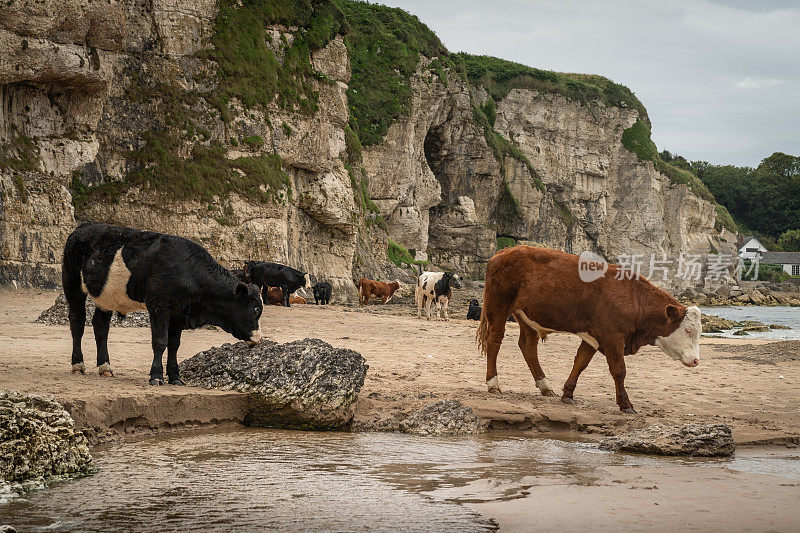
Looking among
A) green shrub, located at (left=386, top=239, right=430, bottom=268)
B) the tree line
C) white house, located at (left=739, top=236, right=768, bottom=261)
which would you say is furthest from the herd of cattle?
the tree line

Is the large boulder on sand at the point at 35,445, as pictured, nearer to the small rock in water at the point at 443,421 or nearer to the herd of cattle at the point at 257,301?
the herd of cattle at the point at 257,301

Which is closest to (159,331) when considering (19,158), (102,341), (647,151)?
(102,341)

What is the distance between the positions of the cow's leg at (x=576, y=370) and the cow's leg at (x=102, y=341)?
5.47 meters

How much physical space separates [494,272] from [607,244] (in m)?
74.6

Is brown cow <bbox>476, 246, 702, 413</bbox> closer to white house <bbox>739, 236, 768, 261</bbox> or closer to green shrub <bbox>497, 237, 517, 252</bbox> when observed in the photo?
green shrub <bbox>497, 237, 517, 252</bbox>

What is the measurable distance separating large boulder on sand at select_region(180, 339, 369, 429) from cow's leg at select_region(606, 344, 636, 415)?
9.82ft

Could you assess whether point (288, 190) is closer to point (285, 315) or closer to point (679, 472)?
point (285, 315)

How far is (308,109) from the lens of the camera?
108ft

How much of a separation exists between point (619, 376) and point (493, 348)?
167 centimetres

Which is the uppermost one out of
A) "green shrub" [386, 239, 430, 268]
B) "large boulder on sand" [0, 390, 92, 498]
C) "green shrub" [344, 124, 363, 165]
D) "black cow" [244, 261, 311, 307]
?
"green shrub" [344, 124, 363, 165]

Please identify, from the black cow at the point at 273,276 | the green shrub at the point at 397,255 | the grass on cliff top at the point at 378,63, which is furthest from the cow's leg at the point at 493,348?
the grass on cliff top at the point at 378,63

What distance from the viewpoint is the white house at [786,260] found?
321ft

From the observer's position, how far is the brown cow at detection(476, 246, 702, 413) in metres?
8.59

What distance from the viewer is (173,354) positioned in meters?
7.89
